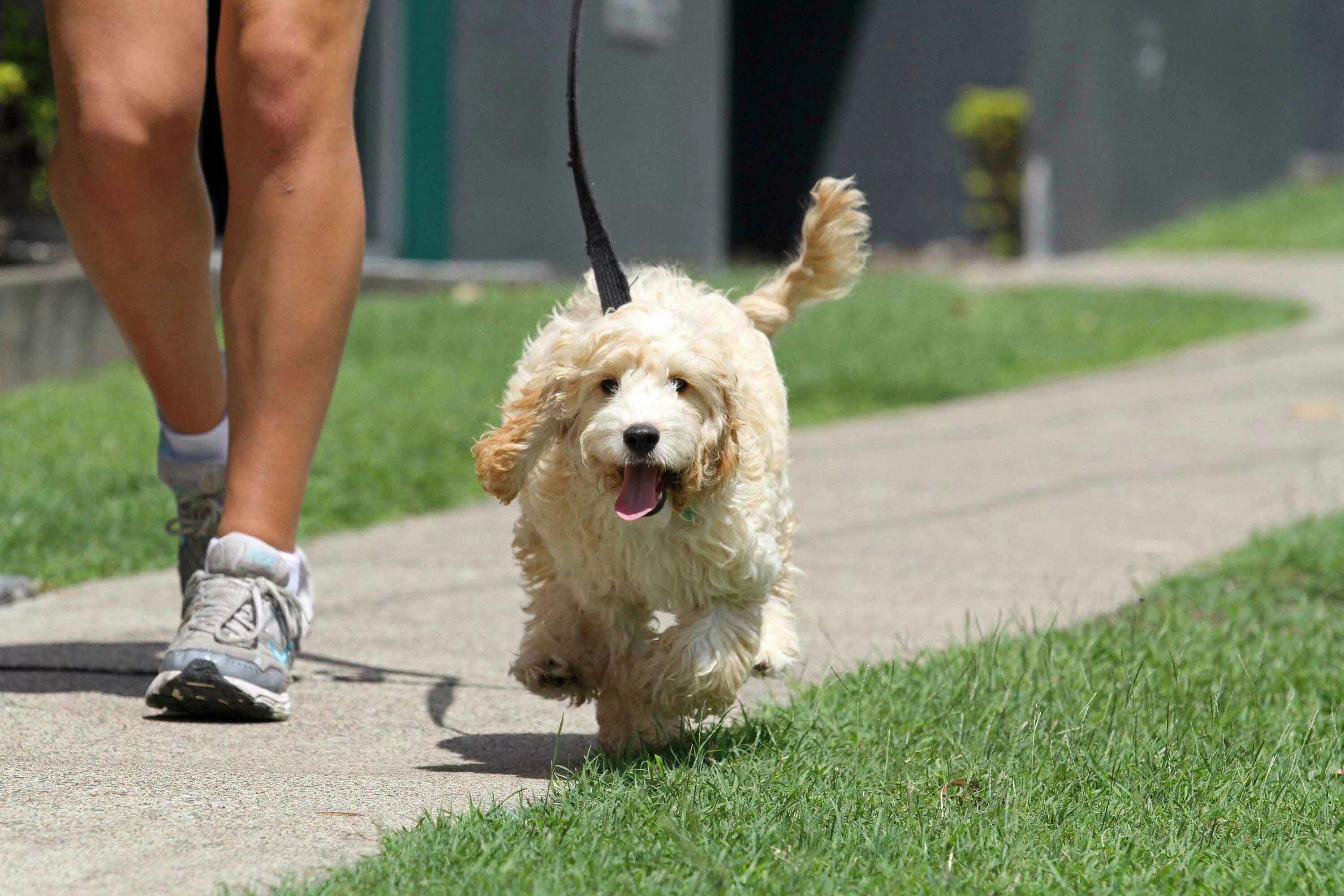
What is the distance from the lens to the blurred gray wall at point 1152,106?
17.8m

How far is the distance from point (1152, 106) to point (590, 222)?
17532 mm

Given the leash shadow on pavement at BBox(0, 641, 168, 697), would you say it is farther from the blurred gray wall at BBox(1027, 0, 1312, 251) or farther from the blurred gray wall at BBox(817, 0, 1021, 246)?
the blurred gray wall at BBox(817, 0, 1021, 246)

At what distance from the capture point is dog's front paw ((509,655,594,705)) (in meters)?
3.28

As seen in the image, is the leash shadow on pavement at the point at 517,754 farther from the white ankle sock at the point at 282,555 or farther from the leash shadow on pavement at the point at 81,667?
the leash shadow on pavement at the point at 81,667

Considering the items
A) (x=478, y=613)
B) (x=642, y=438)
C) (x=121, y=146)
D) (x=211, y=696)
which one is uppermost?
(x=121, y=146)

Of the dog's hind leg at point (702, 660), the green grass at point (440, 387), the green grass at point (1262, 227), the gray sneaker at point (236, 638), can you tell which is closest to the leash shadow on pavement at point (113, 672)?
the gray sneaker at point (236, 638)

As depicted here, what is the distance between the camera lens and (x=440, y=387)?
25.3 ft

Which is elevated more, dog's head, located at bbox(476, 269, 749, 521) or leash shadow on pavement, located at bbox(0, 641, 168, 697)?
dog's head, located at bbox(476, 269, 749, 521)

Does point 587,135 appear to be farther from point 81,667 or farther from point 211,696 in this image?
point 211,696

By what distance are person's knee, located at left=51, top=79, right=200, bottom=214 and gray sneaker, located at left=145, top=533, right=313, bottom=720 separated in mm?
A: 696

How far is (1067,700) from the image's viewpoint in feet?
11.3

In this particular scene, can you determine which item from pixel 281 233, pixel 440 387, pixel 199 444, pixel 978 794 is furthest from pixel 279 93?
pixel 440 387

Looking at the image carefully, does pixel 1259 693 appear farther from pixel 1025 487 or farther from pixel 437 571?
pixel 1025 487

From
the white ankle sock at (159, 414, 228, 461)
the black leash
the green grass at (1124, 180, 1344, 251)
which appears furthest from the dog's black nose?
the green grass at (1124, 180, 1344, 251)
